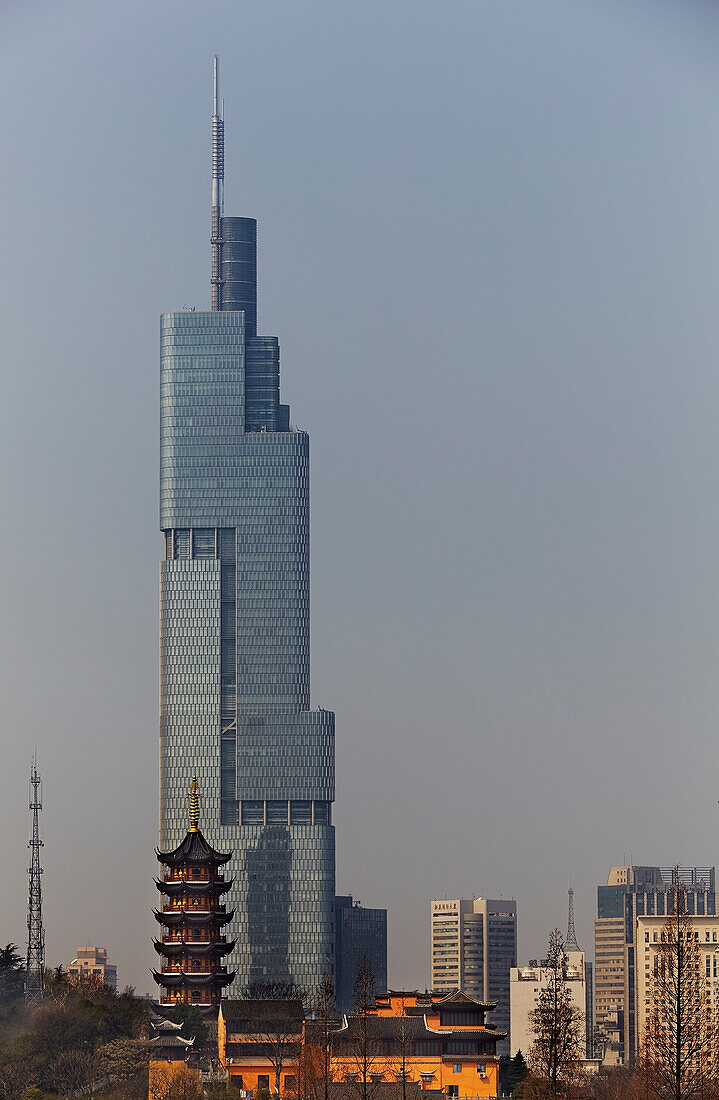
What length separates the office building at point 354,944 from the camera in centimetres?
18375

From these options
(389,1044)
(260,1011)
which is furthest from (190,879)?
(389,1044)

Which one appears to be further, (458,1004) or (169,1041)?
(169,1041)

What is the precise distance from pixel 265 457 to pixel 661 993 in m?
141

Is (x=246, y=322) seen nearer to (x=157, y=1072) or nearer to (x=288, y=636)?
(x=288, y=636)

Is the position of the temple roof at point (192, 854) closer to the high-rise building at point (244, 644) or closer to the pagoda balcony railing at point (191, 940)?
the pagoda balcony railing at point (191, 940)

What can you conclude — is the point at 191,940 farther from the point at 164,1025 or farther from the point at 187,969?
the point at 164,1025

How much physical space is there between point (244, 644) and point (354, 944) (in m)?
26.1

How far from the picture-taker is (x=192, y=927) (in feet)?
404

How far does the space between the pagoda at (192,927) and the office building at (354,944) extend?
5915cm

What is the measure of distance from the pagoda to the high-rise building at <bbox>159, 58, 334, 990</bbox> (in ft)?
178

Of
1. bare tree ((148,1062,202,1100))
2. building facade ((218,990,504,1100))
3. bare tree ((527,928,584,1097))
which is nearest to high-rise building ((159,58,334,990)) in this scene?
building facade ((218,990,504,1100))

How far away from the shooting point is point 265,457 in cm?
19350

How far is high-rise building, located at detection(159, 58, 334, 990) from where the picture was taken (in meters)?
181

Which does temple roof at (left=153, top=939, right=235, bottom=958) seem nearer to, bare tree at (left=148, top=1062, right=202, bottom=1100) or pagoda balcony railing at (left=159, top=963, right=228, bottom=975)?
pagoda balcony railing at (left=159, top=963, right=228, bottom=975)
